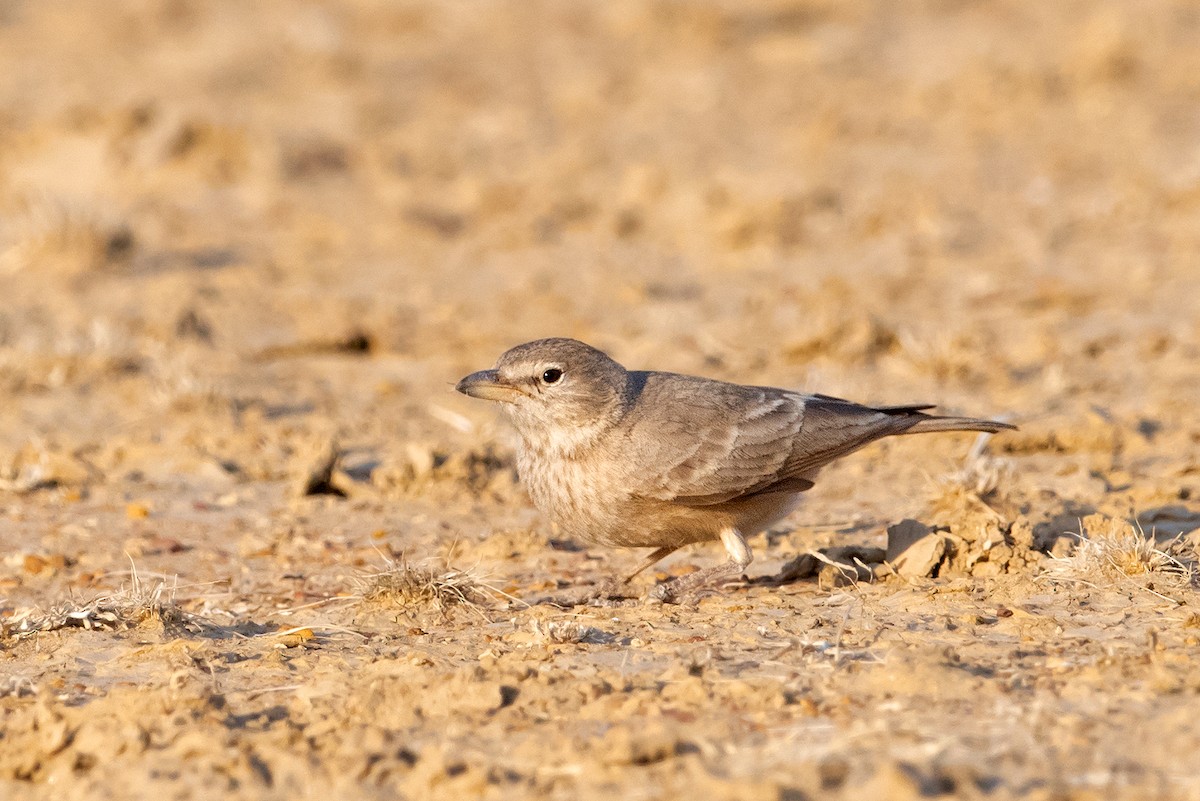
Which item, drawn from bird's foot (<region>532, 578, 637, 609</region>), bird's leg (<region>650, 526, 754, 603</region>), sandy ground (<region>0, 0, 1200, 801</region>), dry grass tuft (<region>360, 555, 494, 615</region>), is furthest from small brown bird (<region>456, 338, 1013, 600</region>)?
dry grass tuft (<region>360, 555, 494, 615</region>)

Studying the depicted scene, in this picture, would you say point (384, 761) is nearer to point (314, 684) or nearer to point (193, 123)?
point (314, 684)

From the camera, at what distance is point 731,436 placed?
5.99 m

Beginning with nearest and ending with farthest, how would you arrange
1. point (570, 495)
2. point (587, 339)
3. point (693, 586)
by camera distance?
point (570, 495) < point (693, 586) < point (587, 339)

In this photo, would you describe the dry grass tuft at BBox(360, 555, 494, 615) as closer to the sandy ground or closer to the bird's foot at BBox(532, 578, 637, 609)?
the sandy ground

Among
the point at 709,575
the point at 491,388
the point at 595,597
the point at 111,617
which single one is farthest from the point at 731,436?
the point at 111,617

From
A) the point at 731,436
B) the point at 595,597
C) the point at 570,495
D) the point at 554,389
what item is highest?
the point at 554,389

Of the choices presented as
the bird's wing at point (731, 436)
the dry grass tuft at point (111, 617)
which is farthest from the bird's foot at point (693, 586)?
the dry grass tuft at point (111, 617)

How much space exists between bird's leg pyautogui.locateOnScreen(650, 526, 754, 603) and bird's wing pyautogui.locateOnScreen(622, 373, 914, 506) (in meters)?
0.21

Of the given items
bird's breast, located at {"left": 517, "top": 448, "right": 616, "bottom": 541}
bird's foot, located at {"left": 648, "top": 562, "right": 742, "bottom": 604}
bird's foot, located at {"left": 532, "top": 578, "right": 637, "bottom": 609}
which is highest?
bird's breast, located at {"left": 517, "top": 448, "right": 616, "bottom": 541}

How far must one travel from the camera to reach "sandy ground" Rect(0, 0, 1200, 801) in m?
4.47

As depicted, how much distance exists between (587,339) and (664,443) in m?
4.22

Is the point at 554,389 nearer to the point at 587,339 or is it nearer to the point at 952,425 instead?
the point at 952,425

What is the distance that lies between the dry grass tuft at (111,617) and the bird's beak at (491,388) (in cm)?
140

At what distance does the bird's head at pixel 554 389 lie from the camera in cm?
596
